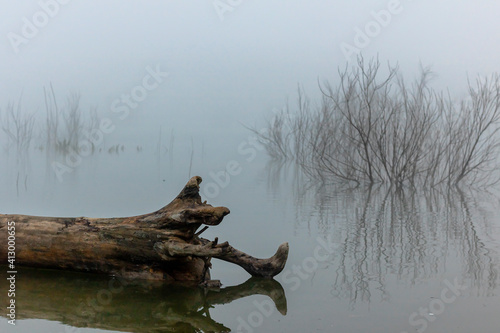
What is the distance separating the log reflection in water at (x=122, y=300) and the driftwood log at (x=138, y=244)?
0.37ft

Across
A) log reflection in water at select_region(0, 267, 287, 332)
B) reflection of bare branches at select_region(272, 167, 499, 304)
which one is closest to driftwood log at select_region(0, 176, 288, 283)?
log reflection in water at select_region(0, 267, 287, 332)

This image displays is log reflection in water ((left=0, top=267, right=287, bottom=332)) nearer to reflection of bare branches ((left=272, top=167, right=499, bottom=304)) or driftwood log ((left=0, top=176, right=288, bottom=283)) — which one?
driftwood log ((left=0, top=176, right=288, bottom=283))

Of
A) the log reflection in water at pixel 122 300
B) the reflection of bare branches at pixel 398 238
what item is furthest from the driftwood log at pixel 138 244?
the reflection of bare branches at pixel 398 238

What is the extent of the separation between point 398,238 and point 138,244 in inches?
116

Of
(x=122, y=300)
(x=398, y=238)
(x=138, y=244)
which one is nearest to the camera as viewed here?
(x=122, y=300)

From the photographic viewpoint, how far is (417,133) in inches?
432

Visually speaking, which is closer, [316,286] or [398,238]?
[316,286]

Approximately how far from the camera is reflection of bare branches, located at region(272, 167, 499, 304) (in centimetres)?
424

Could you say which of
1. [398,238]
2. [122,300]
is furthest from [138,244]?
[398,238]

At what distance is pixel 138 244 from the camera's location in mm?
4004

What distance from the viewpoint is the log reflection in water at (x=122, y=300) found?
3.28 metres

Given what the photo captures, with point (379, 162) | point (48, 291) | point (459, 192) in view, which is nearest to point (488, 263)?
point (48, 291)

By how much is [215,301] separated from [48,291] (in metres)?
1.16

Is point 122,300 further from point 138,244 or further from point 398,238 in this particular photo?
point 398,238
